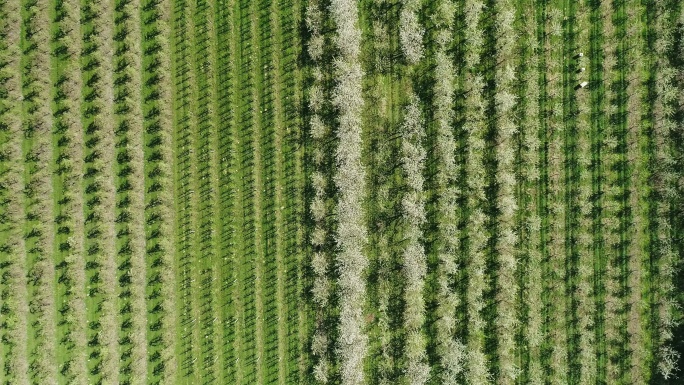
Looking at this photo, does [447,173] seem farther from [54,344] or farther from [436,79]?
[54,344]

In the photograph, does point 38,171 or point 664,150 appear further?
point 38,171

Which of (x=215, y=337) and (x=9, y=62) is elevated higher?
(x=9, y=62)

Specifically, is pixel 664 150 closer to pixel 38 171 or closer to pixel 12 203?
pixel 38 171

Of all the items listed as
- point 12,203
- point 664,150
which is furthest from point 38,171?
point 664,150

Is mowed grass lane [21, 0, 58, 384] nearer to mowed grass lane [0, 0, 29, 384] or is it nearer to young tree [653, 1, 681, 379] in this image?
mowed grass lane [0, 0, 29, 384]

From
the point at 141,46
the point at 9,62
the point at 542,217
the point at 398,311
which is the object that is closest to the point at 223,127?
the point at 141,46

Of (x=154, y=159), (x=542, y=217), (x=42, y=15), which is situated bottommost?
(x=542, y=217)

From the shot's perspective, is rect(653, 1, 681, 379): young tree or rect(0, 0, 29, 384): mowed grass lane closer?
rect(653, 1, 681, 379): young tree

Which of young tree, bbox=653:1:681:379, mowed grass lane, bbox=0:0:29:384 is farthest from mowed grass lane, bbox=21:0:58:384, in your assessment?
young tree, bbox=653:1:681:379

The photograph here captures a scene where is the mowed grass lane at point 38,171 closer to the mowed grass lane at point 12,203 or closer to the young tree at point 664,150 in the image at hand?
the mowed grass lane at point 12,203

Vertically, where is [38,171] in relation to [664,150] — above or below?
above

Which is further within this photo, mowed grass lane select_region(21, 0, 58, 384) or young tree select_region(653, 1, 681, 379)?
mowed grass lane select_region(21, 0, 58, 384)
